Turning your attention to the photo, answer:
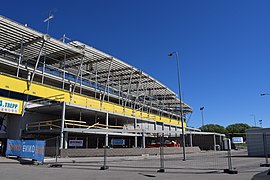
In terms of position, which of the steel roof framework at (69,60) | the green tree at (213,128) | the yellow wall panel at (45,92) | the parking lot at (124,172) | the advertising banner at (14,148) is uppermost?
the steel roof framework at (69,60)

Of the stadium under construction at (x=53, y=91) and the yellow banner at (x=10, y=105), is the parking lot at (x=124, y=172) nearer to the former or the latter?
the stadium under construction at (x=53, y=91)

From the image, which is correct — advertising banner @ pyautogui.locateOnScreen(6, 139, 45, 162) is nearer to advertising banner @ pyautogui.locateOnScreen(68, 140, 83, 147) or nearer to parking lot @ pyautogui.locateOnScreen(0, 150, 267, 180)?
parking lot @ pyautogui.locateOnScreen(0, 150, 267, 180)

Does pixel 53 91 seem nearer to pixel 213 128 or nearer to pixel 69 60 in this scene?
pixel 69 60

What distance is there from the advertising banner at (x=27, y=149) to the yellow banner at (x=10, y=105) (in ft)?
23.6

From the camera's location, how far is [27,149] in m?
18.0

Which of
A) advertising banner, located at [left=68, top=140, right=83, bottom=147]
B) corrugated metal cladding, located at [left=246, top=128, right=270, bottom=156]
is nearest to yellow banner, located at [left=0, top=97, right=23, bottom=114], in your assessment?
advertising banner, located at [left=68, top=140, right=83, bottom=147]

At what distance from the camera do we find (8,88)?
26875 mm

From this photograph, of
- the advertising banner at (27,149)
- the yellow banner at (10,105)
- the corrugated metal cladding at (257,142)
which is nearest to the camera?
the advertising banner at (27,149)

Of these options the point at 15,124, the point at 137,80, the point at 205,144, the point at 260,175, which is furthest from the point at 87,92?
the point at 260,175

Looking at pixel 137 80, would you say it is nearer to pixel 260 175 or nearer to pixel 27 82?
pixel 27 82

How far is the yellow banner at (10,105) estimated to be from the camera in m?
25.8

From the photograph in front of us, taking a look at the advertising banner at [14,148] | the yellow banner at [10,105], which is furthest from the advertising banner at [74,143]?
the advertising banner at [14,148]

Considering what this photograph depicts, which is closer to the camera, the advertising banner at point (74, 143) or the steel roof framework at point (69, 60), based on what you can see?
the advertising banner at point (74, 143)

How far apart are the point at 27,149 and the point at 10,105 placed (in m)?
10.7
